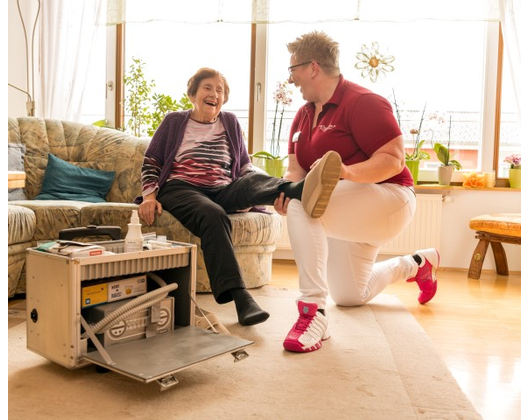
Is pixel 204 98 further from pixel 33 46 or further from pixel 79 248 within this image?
pixel 33 46

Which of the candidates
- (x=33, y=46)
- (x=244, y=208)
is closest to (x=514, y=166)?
(x=244, y=208)

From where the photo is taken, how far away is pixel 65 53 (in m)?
4.09

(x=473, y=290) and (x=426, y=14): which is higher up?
(x=426, y=14)

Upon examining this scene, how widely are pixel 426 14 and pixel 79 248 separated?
3022 millimetres

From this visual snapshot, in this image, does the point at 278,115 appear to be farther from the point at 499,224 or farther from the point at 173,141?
the point at 499,224

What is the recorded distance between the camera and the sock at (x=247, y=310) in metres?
1.96

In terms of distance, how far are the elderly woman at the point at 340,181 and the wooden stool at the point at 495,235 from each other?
4.45 ft

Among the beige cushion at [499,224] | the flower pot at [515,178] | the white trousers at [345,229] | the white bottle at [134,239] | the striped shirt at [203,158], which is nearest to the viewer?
the white bottle at [134,239]

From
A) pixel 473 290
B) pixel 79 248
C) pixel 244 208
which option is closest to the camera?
pixel 79 248

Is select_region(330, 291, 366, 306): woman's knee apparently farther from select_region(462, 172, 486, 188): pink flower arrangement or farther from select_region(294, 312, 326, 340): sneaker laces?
select_region(462, 172, 486, 188): pink flower arrangement

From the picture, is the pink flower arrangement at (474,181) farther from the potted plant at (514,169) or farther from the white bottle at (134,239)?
the white bottle at (134,239)

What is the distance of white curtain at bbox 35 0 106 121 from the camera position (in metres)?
4.05

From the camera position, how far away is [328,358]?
1774mm

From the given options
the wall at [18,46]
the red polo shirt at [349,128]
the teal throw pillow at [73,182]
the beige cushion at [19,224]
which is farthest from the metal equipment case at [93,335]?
the wall at [18,46]
